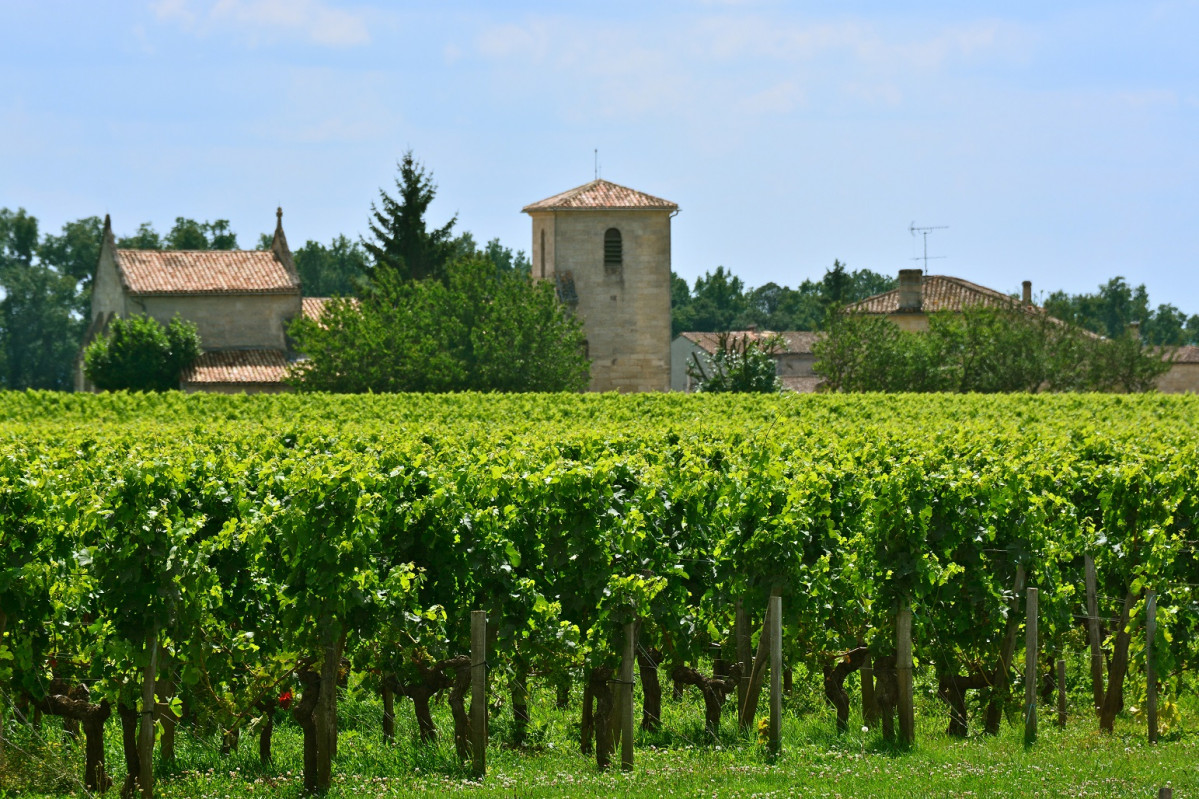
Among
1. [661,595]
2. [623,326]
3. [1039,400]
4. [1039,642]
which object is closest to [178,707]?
[661,595]

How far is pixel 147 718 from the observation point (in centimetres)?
725

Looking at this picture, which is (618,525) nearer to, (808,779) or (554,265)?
(808,779)

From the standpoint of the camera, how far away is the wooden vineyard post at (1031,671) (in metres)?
8.80

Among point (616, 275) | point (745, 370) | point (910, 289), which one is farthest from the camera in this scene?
point (910, 289)

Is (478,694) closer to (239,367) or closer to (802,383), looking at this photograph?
(239,367)

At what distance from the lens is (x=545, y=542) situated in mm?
8516

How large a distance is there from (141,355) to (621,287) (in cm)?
1805

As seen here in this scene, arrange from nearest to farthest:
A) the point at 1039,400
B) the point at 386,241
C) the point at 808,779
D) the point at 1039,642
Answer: the point at 808,779 < the point at 1039,642 < the point at 1039,400 < the point at 386,241

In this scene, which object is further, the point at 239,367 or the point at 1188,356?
the point at 1188,356

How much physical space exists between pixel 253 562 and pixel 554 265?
43594 millimetres

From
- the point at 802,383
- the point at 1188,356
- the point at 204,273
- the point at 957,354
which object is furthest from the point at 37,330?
the point at 1188,356

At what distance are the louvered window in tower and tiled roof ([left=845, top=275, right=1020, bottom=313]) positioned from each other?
1831 cm

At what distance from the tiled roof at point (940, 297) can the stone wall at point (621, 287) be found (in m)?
17.4

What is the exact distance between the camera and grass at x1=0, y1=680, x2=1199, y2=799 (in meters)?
7.41
